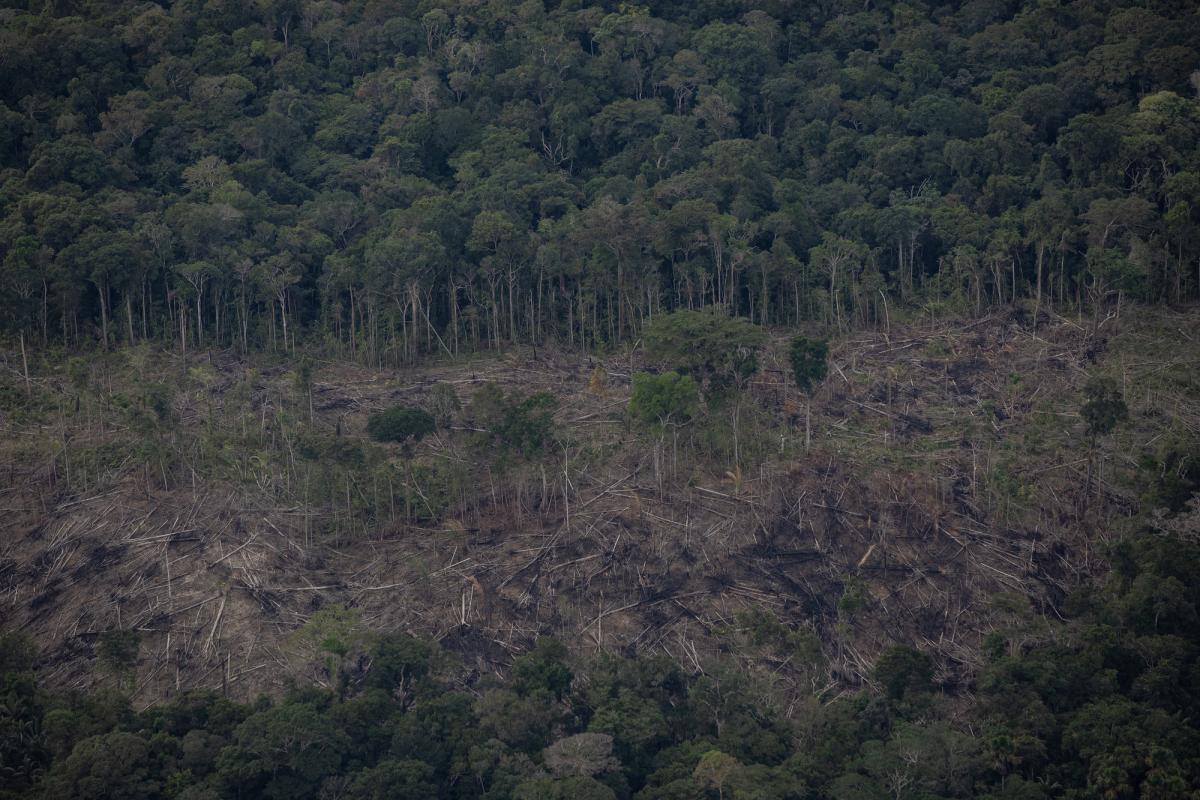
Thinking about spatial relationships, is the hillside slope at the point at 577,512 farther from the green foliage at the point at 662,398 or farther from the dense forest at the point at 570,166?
the dense forest at the point at 570,166

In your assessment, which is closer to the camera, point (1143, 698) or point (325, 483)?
point (1143, 698)

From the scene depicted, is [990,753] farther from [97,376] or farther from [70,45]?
[70,45]

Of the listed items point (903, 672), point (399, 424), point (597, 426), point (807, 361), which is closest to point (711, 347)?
point (807, 361)

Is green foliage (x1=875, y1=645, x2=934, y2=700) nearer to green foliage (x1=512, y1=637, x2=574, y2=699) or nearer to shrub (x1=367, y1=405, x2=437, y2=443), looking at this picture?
green foliage (x1=512, y1=637, x2=574, y2=699)

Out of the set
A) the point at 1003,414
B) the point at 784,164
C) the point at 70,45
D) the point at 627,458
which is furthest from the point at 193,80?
the point at 1003,414

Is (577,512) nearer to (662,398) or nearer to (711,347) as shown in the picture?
(662,398)

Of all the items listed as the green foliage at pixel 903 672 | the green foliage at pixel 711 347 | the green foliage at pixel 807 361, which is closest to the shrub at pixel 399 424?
the green foliage at pixel 711 347
